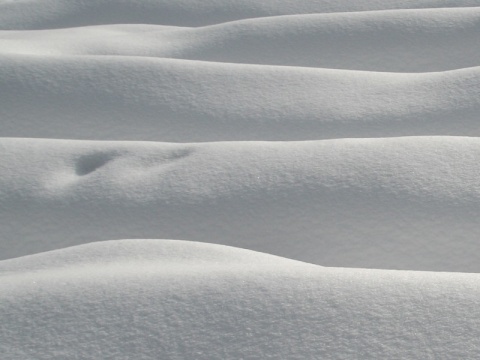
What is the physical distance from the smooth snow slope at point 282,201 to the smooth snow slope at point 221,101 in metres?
0.20

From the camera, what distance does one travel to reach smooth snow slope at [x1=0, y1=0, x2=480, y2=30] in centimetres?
235

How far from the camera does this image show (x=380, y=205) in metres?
1.18

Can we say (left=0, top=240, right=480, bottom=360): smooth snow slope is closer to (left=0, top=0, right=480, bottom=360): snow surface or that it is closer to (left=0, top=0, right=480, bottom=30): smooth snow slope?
(left=0, top=0, right=480, bottom=360): snow surface

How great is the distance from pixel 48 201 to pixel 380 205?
47 cm

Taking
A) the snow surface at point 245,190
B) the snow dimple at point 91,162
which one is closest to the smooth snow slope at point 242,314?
the snow surface at point 245,190

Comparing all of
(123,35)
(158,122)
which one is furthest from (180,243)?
(123,35)

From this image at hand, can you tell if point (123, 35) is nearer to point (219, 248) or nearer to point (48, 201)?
Result: point (48, 201)

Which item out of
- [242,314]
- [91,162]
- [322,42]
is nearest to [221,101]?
[91,162]

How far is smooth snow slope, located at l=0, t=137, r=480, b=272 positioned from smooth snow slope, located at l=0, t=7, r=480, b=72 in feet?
2.04

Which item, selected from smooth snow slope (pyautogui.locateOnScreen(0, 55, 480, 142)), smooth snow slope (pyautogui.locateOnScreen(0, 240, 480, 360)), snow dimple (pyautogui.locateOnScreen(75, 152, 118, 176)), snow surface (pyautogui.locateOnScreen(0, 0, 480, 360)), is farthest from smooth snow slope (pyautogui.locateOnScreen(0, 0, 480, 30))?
smooth snow slope (pyautogui.locateOnScreen(0, 240, 480, 360))

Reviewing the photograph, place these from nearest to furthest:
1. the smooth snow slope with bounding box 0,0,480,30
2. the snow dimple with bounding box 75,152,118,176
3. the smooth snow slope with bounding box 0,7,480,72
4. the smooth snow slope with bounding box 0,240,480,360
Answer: the smooth snow slope with bounding box 0,240,480,360 → the snow dimple with bounding box 75,152,118,176 → the smooth snow slope with bounding box 0,7,480,72 → the smooth snow slope with bounding box 0,0,480,30

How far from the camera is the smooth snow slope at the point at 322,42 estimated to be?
1906 millimetres

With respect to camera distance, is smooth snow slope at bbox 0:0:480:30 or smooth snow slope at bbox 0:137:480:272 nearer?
smooth snow slope at bbox 0:137:480:272

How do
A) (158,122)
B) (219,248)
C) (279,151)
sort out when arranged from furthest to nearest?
1. (158,122)
2. (279,151)
3. (219,248)
